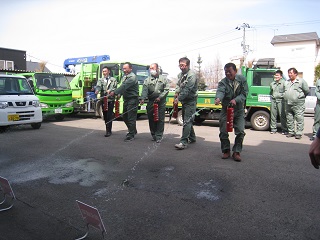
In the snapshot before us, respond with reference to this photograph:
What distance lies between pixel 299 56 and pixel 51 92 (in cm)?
3695

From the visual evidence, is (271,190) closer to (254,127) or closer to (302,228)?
(302,228)

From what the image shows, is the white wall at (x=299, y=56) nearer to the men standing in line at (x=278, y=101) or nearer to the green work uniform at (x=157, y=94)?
the men standing in line at (x=278, y=101)

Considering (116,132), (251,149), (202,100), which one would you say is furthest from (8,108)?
(251,149)

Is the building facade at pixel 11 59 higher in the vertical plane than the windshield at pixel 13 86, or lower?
higher

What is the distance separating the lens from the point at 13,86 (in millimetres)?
9930

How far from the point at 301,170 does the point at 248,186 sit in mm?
1399

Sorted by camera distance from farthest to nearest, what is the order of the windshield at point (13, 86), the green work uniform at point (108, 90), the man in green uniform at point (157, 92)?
the windshield at point (13, 86) < the green work uniform at point (108, 90) < the man in green uniform at point (157, 92)

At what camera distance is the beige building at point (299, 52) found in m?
38.0

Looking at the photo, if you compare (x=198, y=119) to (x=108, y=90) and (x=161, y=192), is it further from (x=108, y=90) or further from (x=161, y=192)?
(x=161, y=192)

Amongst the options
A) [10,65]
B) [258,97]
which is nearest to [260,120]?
[258,97]

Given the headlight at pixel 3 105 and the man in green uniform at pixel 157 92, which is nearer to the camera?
the man in green uniform at pixel 157 92

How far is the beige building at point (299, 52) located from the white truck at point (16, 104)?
3491 cm

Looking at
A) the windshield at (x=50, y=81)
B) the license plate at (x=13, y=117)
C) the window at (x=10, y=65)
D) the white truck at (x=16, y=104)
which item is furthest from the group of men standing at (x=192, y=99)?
the window at (x=10, y=65)

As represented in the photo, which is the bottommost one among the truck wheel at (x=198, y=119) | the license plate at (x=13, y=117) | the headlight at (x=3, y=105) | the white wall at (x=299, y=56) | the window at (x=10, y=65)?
the truck wheel at (x=198, y=119)
